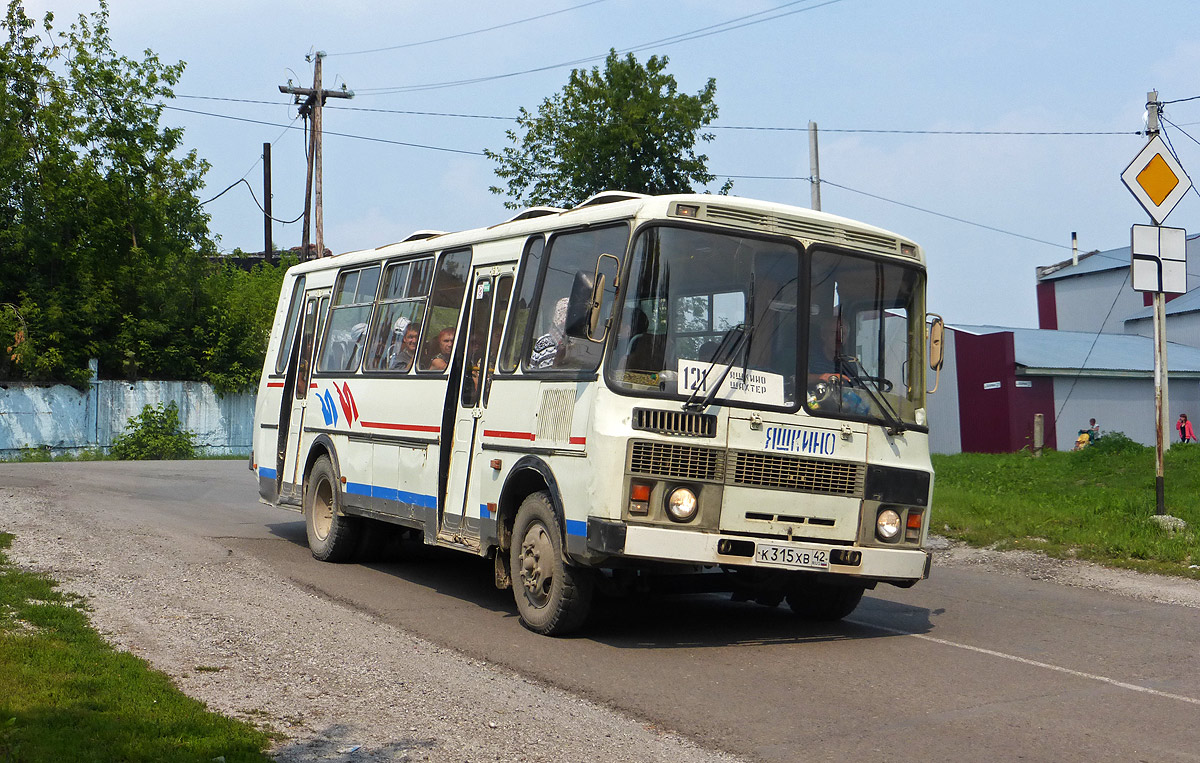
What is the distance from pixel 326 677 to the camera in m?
6.96

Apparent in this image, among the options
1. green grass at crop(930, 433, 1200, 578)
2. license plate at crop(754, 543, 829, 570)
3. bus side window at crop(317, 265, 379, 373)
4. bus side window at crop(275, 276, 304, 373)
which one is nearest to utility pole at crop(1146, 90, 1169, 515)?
green grass at crop(930, 433, 1200, 578)

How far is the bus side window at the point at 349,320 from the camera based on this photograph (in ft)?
40.1

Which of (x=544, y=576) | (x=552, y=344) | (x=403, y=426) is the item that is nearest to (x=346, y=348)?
(x=403, y=426)

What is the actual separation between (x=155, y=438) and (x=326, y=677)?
27.1 metres

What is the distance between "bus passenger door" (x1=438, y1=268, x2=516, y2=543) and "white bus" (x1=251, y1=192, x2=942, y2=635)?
3 centimetres

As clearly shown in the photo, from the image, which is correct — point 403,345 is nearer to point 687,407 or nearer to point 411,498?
point 411,498

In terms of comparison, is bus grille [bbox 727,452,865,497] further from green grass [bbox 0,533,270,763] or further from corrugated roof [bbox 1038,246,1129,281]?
corrugated roof [bbox 1038,246,1129,281]

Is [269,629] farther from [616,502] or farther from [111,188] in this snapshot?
[111,188]

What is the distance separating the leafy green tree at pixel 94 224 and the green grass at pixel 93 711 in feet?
82.9

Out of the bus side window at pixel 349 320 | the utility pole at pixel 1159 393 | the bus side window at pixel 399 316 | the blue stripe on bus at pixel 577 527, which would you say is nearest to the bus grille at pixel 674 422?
the blue stripe on bus at pixel 577 527

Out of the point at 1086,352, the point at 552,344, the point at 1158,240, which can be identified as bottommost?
the point at 552,344

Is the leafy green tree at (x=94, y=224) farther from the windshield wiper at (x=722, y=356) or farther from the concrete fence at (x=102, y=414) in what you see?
the windshield wiper at (x=722, y=356)

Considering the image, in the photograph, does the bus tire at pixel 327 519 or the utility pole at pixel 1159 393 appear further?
the utility pole at pixel 1159 393

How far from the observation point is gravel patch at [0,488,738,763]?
5.61 meters
